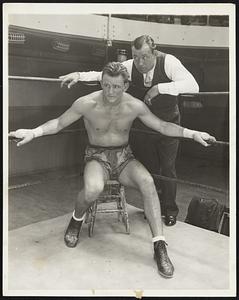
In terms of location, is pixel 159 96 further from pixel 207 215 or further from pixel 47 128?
pixel 207 215

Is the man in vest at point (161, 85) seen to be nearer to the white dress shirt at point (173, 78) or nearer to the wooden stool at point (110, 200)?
the white dress shirt at point (173, 78)

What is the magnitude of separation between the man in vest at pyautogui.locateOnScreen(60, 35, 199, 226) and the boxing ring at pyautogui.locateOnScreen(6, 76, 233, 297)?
0.57 ft

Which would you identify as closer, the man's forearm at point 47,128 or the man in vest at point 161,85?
the man's forearm at point 47,128

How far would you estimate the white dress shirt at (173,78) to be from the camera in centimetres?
181

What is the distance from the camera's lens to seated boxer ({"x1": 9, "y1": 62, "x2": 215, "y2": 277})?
161 centimetres

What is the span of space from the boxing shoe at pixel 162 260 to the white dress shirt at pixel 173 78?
0.79m

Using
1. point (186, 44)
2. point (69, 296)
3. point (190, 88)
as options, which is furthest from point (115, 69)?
point (186, 44)

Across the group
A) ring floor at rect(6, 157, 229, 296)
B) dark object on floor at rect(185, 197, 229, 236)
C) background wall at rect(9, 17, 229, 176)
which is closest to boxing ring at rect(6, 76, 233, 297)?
ring floor at rect(6, 157, 229, 296)

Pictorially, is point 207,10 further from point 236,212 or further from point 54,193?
point 54,193

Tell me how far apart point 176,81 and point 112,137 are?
0.47 metres

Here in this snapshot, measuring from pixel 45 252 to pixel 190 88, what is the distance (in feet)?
3.68

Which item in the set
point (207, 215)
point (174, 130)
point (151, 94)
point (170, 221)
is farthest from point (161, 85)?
point (207, 215)

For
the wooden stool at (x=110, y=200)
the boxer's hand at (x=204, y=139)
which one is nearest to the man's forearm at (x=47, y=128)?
the wooden stool at (x=110, y=200)

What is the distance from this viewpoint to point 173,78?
6.20 ft
